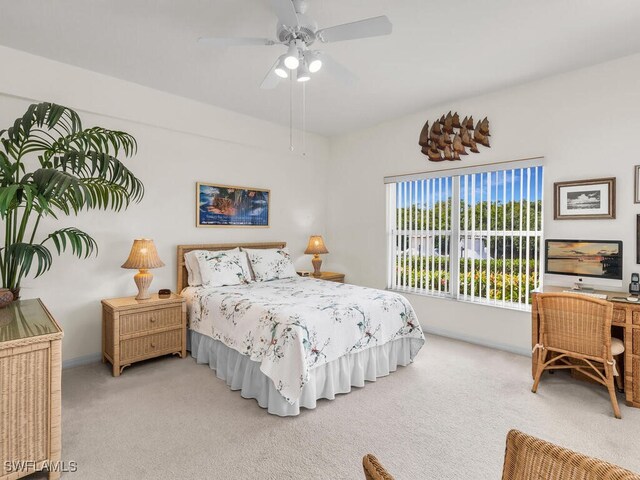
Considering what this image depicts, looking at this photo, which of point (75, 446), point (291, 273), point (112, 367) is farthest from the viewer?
point (291, 273)

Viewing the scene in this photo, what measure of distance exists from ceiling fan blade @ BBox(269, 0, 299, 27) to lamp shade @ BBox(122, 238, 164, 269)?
2.37 meters

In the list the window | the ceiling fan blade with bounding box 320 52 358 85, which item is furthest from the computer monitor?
the ceiling fan blade with bounding box 320 52 358 85

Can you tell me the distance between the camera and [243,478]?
184cm

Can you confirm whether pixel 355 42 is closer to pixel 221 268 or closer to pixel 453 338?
pixel 221 268

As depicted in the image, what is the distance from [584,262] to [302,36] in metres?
3.13

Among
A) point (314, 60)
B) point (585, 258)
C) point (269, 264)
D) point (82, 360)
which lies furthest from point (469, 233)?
point (82, 360)

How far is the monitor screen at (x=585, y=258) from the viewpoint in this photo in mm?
3031

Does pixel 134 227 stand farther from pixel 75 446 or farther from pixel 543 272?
pixel 543 272

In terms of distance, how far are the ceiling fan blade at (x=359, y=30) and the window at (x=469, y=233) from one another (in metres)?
2.39

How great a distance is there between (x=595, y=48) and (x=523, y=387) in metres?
2.89

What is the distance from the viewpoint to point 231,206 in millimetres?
4457

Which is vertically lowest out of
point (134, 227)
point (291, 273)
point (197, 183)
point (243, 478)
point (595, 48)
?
point (243, 478)

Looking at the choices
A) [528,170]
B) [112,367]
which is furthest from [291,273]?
[528,170]

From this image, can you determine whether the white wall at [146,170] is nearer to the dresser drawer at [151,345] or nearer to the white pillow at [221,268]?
the white pillow at [221,268]
